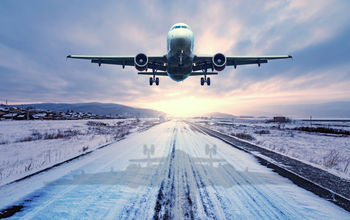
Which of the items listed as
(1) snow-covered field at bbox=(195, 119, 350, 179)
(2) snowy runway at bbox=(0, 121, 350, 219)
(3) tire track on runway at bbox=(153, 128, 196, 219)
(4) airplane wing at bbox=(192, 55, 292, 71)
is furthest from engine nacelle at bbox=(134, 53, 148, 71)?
(1) snow-covered field at bbox=(195, 119, 350, 179)

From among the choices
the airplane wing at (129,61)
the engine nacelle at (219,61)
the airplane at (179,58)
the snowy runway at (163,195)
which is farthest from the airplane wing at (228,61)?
the snowy runway at (163,195)

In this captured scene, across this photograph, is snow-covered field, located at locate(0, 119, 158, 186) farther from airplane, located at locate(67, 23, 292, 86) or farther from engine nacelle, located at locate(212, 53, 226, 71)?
engine nacelle, located at locate(212, 53, 226, 71)

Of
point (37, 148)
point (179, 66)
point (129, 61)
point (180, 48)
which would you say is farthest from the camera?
point (129, 61)

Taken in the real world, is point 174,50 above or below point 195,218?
above

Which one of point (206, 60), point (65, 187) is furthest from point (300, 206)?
point (206, 60)

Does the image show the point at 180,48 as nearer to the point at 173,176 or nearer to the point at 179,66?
the point at 179,66

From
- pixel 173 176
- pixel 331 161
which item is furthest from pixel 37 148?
pixel 331 161

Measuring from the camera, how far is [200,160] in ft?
18.4

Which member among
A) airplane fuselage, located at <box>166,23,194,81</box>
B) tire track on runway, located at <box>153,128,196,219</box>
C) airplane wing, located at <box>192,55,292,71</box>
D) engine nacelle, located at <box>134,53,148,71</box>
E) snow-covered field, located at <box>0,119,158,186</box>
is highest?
airplane wing, located at <box>192,55,292,71</box>

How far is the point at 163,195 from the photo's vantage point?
288cm

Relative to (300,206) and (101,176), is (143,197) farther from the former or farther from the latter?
(300,206)

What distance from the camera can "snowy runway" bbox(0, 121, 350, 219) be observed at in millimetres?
2357

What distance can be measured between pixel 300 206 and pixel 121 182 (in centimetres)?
368

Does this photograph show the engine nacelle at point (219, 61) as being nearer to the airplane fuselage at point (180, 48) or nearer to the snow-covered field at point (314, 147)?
the airplane fuselage at point (180, 48)
